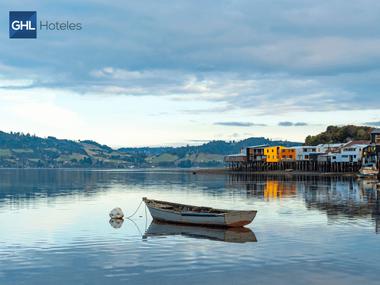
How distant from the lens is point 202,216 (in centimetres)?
4909

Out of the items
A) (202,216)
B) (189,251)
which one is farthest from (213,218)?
(189,251)

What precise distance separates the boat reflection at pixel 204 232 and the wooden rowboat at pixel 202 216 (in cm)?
58

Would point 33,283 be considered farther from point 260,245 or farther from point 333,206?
point 333,206

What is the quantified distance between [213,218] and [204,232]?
2474 mm

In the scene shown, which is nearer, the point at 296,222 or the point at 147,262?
the point at 147,262

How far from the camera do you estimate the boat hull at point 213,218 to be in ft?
156

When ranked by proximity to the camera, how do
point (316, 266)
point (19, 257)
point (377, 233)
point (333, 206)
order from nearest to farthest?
point (316, 266), point (19, 257), point (377, 233), point (333, 206)

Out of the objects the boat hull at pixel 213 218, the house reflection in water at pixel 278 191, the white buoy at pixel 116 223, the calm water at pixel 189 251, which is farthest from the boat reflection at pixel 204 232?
the house reflection in water at pixel 278 191

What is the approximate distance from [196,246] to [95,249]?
7.74 meters

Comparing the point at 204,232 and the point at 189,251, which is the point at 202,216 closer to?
the point at 204,232

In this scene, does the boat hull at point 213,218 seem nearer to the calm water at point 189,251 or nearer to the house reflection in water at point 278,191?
the calm water at point 189,251

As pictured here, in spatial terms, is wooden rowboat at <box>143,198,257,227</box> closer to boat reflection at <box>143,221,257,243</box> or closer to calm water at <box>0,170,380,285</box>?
boat reflection at <box>143,221,257,243</box>

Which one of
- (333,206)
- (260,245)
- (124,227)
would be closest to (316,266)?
(260,245)

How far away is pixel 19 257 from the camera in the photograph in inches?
1355
